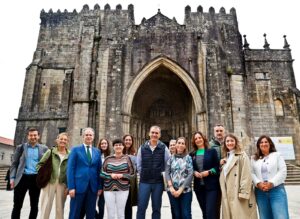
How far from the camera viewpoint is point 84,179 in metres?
3.59

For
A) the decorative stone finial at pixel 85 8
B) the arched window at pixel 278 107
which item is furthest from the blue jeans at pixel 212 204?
A: the decorative stone finial at pixel 85 8

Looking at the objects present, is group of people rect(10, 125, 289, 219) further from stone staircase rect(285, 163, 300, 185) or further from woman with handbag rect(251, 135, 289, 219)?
stone staircase rect(285, 163, 300, 185)

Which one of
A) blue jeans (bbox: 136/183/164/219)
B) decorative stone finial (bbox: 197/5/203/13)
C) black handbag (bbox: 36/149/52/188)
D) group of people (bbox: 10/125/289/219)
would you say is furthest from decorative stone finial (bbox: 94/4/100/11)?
blue jeans (bbox: 136/183/164/219)

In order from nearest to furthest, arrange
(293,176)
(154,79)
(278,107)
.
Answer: (293,176) < (154,79) < (278,107)

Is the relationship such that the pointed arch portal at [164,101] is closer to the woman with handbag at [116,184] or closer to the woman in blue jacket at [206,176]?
the woman in blue jacket at [206,176]

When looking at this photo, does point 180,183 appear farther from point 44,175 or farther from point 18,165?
point 18,165

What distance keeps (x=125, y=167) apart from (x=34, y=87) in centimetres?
1759

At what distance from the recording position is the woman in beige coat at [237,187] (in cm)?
321

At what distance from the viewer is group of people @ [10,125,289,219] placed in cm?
326

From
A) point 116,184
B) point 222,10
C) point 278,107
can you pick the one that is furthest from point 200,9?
point 116,184

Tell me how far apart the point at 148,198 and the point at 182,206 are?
513mm

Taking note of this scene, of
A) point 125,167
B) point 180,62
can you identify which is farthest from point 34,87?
point 125,167

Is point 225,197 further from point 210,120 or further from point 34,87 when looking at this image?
point 34,87

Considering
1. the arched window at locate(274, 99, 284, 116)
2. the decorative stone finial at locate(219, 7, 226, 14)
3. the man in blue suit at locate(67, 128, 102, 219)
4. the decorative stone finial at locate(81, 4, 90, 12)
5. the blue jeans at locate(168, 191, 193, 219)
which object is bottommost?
the blue jeans at locate(168, 191, 193, 219)
